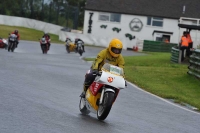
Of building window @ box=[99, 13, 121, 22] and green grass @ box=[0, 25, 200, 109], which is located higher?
building window @ box=[99, 13, 121, 22]

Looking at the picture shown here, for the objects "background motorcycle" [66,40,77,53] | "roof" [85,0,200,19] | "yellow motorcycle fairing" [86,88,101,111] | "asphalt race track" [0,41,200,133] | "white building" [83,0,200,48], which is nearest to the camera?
"asphalt race track" [0,41,200,133]

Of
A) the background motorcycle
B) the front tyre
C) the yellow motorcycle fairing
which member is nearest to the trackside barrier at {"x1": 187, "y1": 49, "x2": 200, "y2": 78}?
the yellow motorcycle fairing

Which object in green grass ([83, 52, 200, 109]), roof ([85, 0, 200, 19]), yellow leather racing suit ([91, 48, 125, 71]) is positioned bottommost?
green grass ([83, 52, 200, 109])

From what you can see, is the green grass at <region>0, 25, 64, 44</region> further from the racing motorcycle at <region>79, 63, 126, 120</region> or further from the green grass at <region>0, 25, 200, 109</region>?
the racing motorcycle at <region>79, 63, 126, 120</region>

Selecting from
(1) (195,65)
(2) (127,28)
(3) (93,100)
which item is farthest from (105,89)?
(2) (127,28)

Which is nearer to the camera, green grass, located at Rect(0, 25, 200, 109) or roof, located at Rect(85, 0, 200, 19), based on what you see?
green grass, located at Rect(0, 25, 200, 109)

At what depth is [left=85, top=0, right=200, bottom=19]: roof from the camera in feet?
244

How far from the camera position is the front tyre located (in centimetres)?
1132

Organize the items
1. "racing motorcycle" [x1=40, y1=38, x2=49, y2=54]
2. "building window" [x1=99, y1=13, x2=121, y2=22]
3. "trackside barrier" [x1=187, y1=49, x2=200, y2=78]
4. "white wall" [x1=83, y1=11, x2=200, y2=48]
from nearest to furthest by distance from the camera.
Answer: "trackside barrier" [x1=187, y1=49, x2=200, y2=78] < "racing motorcycle" [x1=40, y1=38, x2=49, y2=54] < "white wall" [x1=83, y1=11, x2=200, y2=48] < "building window" [x1=99, y1=13, x2=121, y2=22]

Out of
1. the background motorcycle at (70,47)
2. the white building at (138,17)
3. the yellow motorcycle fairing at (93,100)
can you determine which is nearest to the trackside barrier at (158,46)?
the white building at (138,17)

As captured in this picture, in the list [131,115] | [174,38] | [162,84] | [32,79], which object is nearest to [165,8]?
[174,38]

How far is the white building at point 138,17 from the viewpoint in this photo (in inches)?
2913

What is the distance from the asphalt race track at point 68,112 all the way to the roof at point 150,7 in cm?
5516

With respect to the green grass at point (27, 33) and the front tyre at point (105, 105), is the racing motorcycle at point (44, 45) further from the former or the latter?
the front tyre at point (105, 105)
